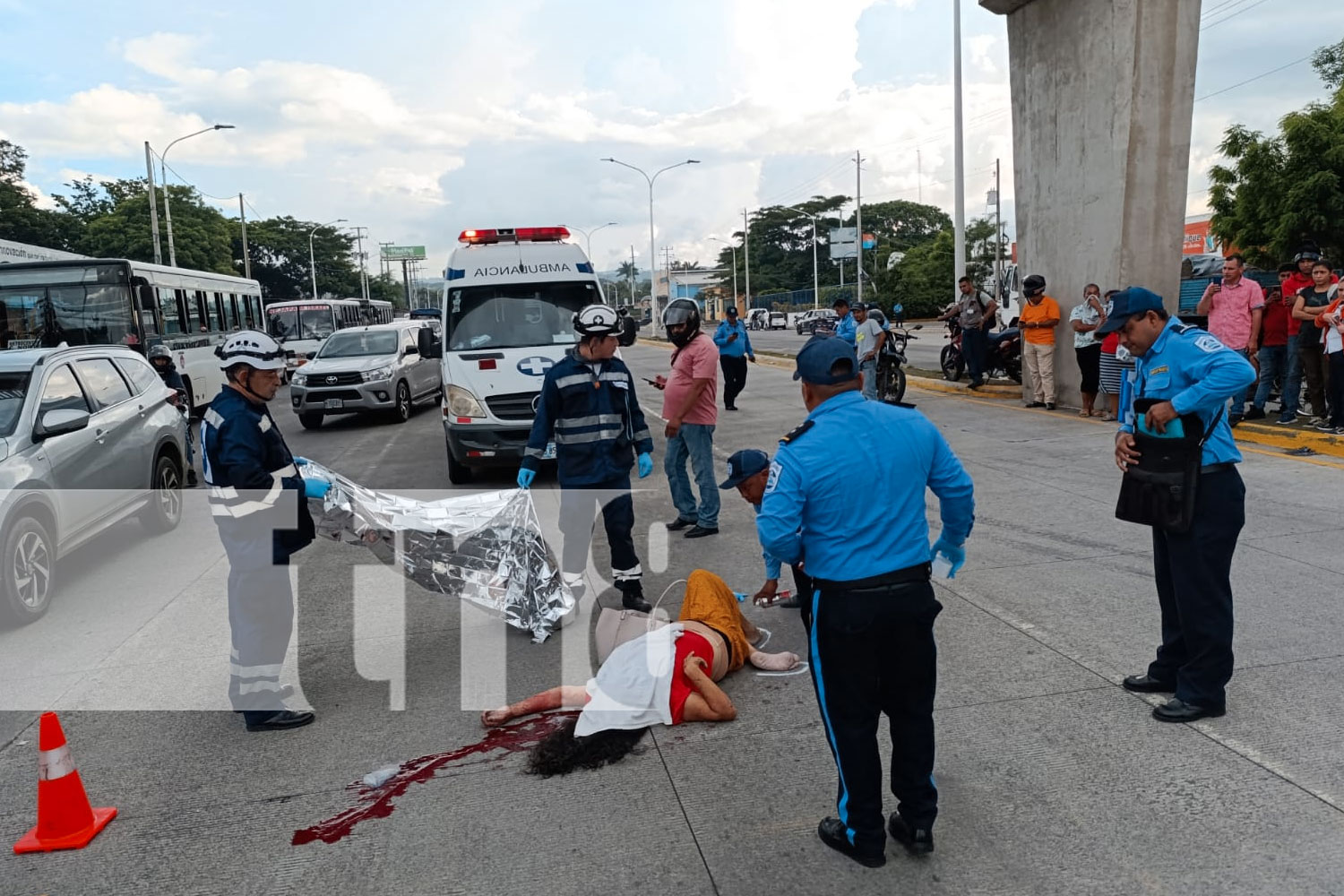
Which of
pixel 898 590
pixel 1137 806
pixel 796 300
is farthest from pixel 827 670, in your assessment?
pixel 796 300

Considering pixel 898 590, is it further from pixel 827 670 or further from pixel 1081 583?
pixel 1081 583

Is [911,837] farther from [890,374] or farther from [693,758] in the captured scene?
[890,374]

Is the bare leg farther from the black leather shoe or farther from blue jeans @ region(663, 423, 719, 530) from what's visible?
blue jeans @ region(663, 423, 719, 530)

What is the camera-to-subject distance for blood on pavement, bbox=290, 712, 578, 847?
3.54 m

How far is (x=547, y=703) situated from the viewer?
4.38 m

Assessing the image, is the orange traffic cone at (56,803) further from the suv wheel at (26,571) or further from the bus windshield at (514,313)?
the bus windshield at (514,313)

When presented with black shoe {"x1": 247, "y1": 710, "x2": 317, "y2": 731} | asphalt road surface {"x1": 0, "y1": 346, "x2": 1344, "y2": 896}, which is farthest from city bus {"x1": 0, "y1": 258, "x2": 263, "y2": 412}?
black shoe {"x1": 247, "y1": 710, "x2": 317, "y2": 731}

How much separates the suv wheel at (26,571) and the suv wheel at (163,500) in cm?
194

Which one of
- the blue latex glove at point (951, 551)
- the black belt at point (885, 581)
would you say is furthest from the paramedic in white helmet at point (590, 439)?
the black belt at point (885, 581)

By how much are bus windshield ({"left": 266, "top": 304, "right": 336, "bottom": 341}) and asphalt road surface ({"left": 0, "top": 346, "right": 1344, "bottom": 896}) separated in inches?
1004

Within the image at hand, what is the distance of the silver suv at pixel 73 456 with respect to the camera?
6.15 m

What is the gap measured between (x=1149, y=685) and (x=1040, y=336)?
9.96 m

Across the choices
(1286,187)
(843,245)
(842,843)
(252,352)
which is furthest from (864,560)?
(843,245)

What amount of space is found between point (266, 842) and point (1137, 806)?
124 inches
